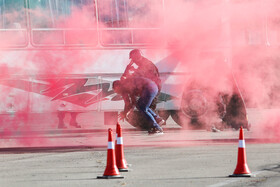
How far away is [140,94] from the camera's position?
17609mm

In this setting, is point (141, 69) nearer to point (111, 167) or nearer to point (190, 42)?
point (190, 42)

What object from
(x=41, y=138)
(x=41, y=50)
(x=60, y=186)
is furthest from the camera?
(x=41, y=50)

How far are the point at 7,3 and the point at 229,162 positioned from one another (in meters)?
8.73

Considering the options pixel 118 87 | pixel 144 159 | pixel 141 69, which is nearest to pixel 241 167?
pixel 144 159

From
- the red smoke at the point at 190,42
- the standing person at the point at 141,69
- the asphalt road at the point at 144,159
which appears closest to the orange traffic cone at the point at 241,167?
the asphalt road at the point at 144,159

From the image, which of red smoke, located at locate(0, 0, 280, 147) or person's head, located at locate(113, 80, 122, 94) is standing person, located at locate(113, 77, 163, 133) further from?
red smoke, located at locate(0, 0, 280, 147)

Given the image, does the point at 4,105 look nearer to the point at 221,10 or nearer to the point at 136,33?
the point at 136,33

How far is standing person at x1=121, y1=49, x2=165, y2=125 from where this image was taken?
56.6ft

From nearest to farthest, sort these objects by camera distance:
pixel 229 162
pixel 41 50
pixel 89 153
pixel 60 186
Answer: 1. pixel 60 186
2. pixel 229 162
3. pixel 89 153
4. pixel 41 50

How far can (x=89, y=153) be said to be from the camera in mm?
13180

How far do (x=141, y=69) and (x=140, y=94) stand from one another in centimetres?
66

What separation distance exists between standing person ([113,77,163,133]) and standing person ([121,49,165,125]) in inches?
4.2

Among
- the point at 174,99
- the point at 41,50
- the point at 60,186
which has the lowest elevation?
the point at 60,186

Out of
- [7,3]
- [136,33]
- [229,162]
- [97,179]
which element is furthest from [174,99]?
[97,179]
